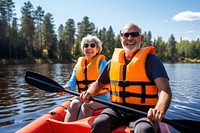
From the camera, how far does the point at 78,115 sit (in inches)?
152

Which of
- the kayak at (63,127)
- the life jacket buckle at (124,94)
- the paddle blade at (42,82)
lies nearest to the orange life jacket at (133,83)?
the life jacket buckle at (124,94)

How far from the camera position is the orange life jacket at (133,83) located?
2965 mm

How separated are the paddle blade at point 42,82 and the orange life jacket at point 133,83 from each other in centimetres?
96

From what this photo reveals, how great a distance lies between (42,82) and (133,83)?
1.52m

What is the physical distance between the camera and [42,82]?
376 centimetres

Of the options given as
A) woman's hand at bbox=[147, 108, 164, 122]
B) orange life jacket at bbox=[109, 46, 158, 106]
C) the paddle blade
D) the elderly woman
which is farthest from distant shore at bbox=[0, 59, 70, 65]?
woman's hand at bbox=[147, 108, 164, 122]

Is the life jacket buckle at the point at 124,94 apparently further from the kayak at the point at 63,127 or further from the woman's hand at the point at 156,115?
the woman's hand at the point at 156,115

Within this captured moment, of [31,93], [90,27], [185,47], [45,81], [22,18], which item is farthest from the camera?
[185,47]

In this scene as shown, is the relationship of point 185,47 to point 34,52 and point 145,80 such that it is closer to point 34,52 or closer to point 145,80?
point 34,52

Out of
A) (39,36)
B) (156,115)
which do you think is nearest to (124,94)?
(156,115)

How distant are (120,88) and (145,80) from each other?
36cm

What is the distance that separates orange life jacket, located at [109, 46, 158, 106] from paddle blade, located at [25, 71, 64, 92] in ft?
3.14

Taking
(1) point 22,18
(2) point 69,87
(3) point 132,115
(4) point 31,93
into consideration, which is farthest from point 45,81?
(1) point 22,18

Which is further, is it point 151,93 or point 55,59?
point 55,59
